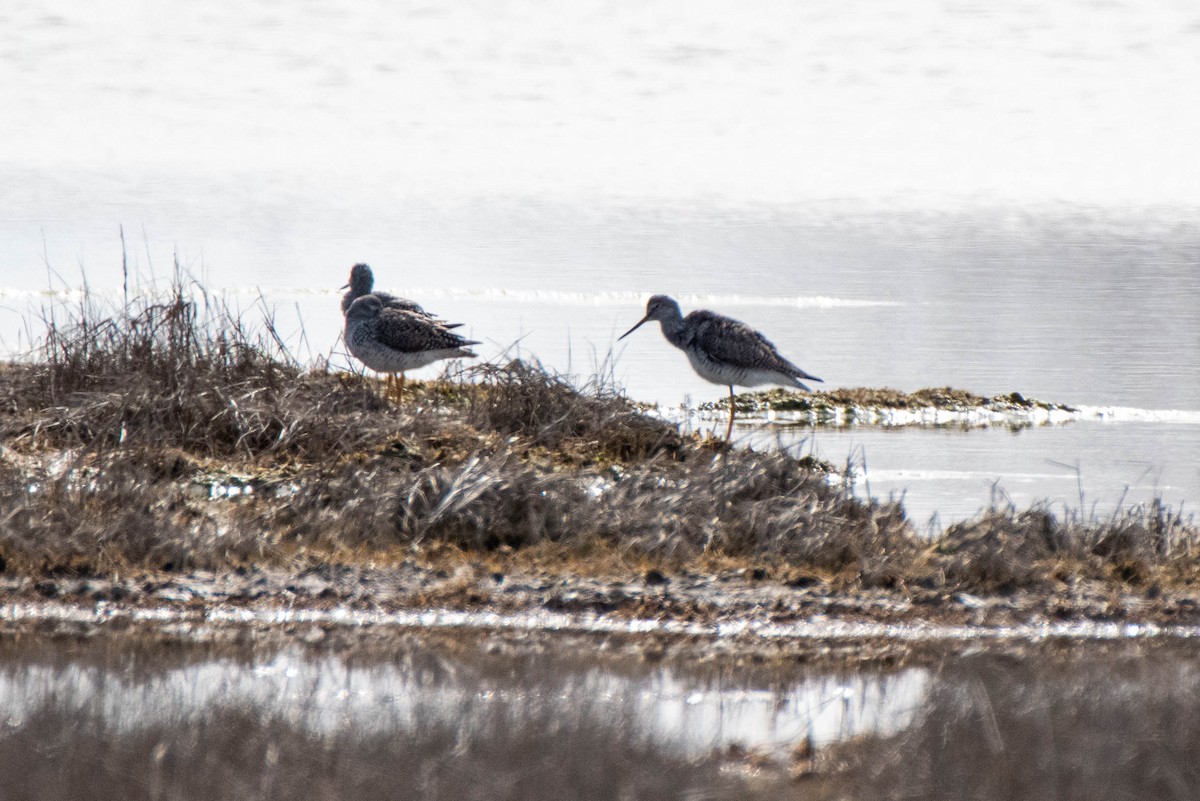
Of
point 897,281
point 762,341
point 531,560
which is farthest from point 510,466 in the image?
point 897,281

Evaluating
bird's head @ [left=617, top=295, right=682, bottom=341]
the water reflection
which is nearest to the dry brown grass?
the water reflection

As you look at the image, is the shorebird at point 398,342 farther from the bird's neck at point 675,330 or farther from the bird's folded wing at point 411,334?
the bird's neck at point 675,330

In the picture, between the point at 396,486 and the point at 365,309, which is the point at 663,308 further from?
the point at 396,486

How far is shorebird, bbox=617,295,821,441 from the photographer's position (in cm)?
1476

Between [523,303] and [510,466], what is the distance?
1038 inches

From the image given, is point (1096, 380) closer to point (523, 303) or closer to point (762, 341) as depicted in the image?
point (762, 341)

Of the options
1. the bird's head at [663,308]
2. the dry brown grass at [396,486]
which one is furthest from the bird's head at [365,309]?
the bird's head at [663,308]

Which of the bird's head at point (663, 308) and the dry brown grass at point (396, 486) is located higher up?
the bird's head at point (663, 308)

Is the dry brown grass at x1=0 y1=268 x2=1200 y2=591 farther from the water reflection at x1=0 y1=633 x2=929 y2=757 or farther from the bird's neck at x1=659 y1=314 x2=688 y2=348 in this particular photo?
the bird's neck at x1=659 y1=314 x2=688 y2=348

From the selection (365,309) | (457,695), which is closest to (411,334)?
(365,309)

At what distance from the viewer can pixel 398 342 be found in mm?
13781

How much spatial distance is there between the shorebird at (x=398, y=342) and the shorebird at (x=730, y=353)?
1876 mm

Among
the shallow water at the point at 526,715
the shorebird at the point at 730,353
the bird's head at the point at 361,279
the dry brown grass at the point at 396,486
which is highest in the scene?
the bird's head at the point at 361,279

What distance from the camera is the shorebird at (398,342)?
543 inches
